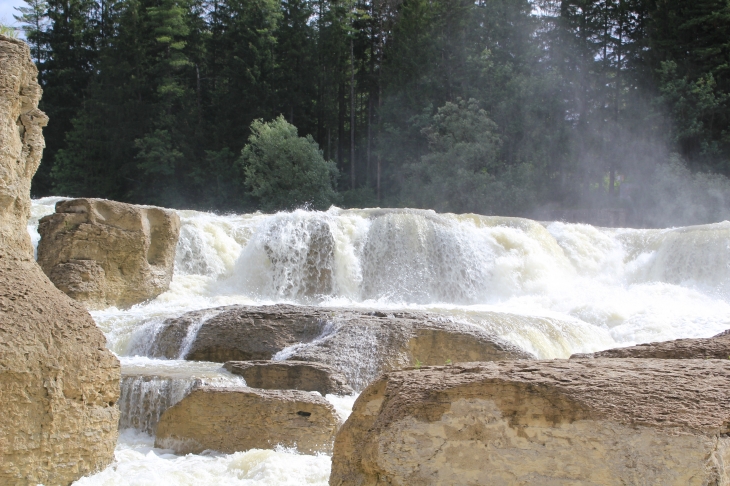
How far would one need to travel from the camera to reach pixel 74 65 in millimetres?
35906

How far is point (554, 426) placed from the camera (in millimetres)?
2590

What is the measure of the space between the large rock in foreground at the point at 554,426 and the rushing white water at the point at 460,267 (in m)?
10.1

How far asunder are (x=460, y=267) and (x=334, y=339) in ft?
29.0

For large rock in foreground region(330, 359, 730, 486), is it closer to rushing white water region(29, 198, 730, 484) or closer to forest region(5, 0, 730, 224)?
rushing white water region(29, 198, 730, 484)

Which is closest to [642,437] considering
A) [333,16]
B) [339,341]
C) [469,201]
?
[339,341]

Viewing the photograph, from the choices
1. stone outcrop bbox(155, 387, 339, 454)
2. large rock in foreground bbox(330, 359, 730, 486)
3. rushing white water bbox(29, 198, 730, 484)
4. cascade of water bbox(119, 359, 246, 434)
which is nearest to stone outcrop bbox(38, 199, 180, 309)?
rushing white water bbox(29, 198, 730, 484)

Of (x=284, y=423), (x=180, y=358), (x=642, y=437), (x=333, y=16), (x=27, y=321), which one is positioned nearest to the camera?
(x=642, y=437)

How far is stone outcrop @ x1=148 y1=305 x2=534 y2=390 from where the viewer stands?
25.9 feet

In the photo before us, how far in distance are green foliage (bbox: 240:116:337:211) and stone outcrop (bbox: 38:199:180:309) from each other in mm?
14837

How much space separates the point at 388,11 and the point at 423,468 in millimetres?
32368

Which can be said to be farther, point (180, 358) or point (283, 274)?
point (283, 274)

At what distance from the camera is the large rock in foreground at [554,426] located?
7.92 feet

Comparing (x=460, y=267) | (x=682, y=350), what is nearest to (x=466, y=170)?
(x=460, y=267)

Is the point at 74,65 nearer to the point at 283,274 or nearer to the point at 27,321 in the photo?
the point at 283,274
